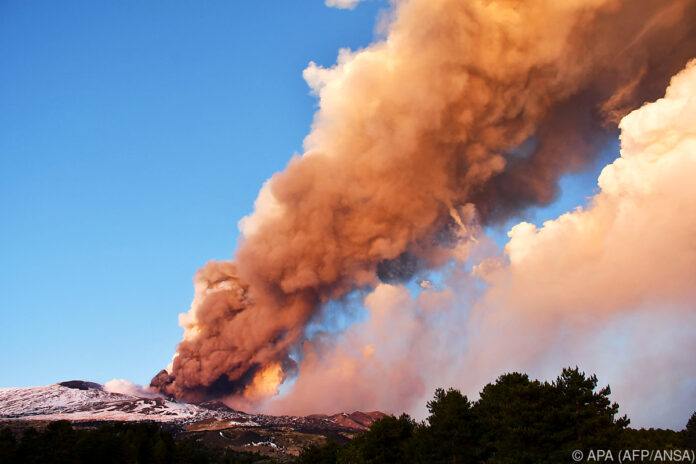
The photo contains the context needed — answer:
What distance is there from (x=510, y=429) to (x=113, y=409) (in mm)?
120103

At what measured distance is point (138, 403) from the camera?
5049 inches

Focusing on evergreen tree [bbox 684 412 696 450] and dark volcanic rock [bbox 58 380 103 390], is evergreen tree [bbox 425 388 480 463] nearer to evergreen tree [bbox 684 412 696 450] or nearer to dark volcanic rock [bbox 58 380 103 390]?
evergreen tree [bbox 684 412 696 450]

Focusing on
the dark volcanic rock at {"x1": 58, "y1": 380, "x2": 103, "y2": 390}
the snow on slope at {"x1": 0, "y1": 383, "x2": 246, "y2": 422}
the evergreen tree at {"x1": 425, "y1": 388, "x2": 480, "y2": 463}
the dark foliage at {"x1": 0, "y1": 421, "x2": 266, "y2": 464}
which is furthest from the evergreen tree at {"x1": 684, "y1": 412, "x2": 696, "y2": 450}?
the dark volcanic rock at {"x1": 58, "y1": 380, "x2": 103, "y2": 390}

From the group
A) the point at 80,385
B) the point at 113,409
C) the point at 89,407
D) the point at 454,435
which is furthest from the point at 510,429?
the point at 80,385

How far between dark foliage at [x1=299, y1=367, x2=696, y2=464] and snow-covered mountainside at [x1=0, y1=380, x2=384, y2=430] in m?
70.8

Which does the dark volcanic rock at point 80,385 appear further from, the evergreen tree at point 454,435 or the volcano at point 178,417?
the evergreen tree at point 454,435

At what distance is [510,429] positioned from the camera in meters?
33.5

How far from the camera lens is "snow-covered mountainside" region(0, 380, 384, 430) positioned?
115 meters

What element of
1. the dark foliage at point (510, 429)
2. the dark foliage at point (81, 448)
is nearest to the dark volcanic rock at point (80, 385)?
the dark foliage at point (81, 448)

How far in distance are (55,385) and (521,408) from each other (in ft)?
522

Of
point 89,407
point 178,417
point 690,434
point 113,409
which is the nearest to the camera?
point 690,434

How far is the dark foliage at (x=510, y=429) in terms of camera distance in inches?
1278

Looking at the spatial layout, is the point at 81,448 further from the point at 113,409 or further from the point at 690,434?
the point at 113,409

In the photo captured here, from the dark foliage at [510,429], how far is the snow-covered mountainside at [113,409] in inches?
2789
